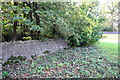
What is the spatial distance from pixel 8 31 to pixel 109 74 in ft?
14.9

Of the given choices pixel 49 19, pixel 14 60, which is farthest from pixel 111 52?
pixel 14 60

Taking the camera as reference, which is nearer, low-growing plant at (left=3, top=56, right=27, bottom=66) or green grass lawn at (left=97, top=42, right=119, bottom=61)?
low-growing plant at (left=3, top=56, right=27, bottom=66)

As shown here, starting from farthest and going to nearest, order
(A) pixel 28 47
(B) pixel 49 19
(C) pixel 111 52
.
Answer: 1. (C) pixel 111 52
2. (A) pixel 28 47
3. (B) pixel 49 19

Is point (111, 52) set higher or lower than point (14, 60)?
lower

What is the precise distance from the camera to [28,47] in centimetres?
449

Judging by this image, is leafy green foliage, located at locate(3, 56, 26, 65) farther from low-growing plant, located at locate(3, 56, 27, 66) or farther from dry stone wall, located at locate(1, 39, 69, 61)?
dry stone wall, located at locate(1, 39, 69, 61)

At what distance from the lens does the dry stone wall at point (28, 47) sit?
392 cm

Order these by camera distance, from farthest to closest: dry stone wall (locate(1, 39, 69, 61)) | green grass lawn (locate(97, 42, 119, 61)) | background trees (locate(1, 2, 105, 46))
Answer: green grass lawn (locate(97, 42, 119, 61))
dry stone wall (locate(1, 39, 69, 61))
background trees (locate(1, 2, 105, 46))

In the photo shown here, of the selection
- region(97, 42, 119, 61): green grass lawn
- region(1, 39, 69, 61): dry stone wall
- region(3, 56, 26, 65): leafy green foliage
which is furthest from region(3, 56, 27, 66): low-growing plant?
region(97, 42, 119, 61): green grass lawn

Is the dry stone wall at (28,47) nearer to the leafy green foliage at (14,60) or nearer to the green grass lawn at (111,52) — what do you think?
the leafy green foliage at (14,60)

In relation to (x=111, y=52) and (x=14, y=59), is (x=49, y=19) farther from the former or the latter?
(x=111, y=52)

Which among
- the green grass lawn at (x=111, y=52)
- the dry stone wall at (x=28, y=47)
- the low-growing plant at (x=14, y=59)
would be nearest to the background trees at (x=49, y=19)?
the dry stone wall at (x=28, y=47)

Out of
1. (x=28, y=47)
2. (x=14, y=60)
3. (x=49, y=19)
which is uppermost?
(x=49, y=19)

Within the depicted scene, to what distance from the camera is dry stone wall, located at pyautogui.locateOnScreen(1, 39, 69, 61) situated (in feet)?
12.9
